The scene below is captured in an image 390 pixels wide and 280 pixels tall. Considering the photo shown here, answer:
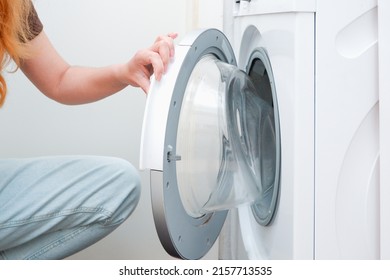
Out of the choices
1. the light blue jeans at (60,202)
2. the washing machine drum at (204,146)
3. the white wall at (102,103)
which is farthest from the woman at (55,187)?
the white wall at (102,103)

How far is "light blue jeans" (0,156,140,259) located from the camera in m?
1.21

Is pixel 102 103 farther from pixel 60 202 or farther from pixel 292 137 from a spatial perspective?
pixel 292 137

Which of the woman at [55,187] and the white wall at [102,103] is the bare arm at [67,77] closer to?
the woman at [55,187]

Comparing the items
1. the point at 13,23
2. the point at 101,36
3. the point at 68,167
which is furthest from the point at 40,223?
the point at 101,36

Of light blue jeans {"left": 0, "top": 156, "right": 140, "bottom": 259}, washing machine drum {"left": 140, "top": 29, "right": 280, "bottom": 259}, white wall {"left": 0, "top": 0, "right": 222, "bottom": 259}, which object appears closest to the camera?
washing machine drum {"left": 140, "top": 29, "right": 280, "bottom": 259}

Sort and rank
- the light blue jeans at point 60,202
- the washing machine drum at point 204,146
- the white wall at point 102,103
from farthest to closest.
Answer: the white wall at point 102,103
the light blue jeans at point 60,202
the washing machine drum at point 204,146

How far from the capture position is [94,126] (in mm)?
1731

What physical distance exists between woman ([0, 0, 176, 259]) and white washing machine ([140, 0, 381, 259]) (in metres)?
0.18

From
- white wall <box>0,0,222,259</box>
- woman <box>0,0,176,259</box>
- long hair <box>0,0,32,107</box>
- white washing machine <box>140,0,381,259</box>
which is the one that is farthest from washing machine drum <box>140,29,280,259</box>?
white wall <box>0,0,222,259</box>

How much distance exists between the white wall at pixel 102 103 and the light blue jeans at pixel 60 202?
442mm

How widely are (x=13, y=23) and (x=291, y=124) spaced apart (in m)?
0.62

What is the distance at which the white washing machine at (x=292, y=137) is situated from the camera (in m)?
0.94

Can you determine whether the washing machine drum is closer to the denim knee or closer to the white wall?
the denim knee
